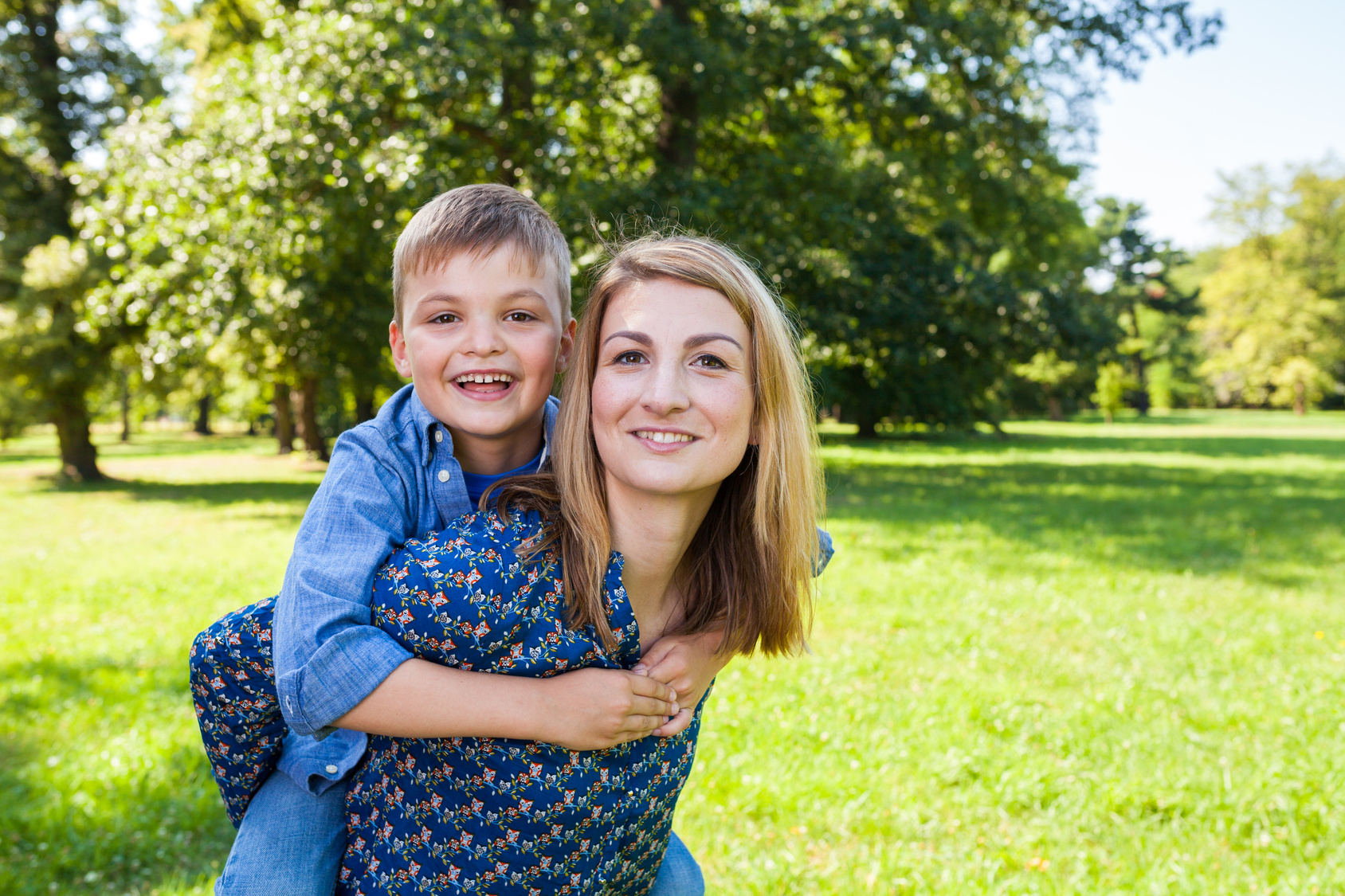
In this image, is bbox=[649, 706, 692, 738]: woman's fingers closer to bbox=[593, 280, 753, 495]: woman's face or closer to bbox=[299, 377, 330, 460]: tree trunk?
bbox=[593, 280, 753, 495]: woman's face

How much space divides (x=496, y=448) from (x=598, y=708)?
0.84 metres

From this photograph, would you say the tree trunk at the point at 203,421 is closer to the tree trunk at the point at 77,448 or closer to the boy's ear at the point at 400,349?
the tree trunk at the point at 77,448

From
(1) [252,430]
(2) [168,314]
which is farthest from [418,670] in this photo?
(1) [252,430]

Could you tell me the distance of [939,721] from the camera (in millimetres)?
4820

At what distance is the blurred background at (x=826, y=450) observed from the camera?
12.9 feet

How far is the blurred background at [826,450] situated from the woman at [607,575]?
1.96 metres

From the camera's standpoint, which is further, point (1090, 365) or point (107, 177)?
point (1090, 365)

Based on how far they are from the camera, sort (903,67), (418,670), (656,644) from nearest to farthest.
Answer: (418,670) < (656,644) < (903,67)

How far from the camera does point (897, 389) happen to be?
2744 cm

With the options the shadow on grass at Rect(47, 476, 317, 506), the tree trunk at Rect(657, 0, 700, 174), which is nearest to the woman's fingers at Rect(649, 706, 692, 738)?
the tree trunk at Rect(657, 0, 700, 174)

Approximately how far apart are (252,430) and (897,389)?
46875 millimetres

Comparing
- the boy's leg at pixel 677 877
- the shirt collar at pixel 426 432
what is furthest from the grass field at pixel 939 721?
the shirt collar at pixel 426 432

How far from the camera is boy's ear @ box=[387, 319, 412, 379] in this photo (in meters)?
2.17

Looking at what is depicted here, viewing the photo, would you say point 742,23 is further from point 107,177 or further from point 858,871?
point 858,871
